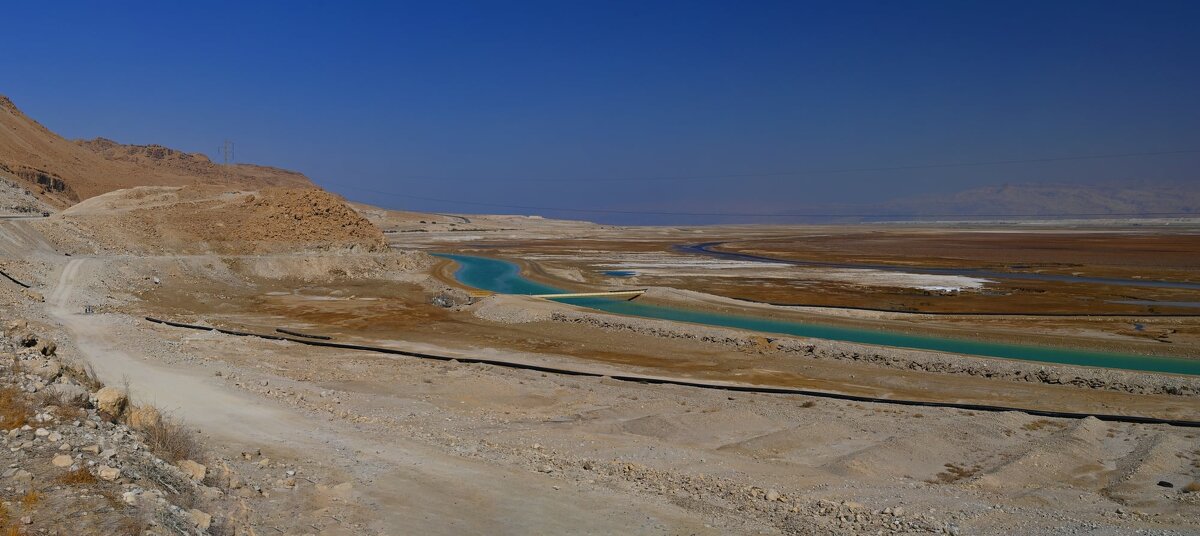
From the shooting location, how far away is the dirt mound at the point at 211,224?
42406 millimetres

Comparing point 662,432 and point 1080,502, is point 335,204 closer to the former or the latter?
point 662,432

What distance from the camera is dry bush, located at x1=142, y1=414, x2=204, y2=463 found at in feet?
30.4

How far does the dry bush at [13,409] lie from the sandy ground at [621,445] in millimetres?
2847

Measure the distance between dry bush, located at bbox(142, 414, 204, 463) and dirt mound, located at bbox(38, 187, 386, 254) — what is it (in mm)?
37032

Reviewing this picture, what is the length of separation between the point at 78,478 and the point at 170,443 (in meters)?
2.47

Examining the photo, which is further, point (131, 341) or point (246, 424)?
point (131, 341)

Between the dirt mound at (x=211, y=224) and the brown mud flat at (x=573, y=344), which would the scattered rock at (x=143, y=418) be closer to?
the brown mud flat at (x=573, y=344)

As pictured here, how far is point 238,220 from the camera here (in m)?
50.1

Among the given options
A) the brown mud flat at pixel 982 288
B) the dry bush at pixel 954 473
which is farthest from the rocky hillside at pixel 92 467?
the brown mud flat at pixel 982 288

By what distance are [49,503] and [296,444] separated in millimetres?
5505

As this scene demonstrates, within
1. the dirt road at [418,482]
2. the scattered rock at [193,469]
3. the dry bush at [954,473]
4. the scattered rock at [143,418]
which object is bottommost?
the dry bush at [954,473]

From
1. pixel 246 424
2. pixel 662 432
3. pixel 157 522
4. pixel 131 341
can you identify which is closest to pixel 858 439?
pixel 662 432

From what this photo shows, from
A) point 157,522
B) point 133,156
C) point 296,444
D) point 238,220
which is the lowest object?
point 296,444

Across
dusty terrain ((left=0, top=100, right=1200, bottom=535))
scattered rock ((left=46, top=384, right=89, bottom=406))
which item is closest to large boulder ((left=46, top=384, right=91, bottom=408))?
scattered rock ((left=46, top=384, right=89, bottom=406))
